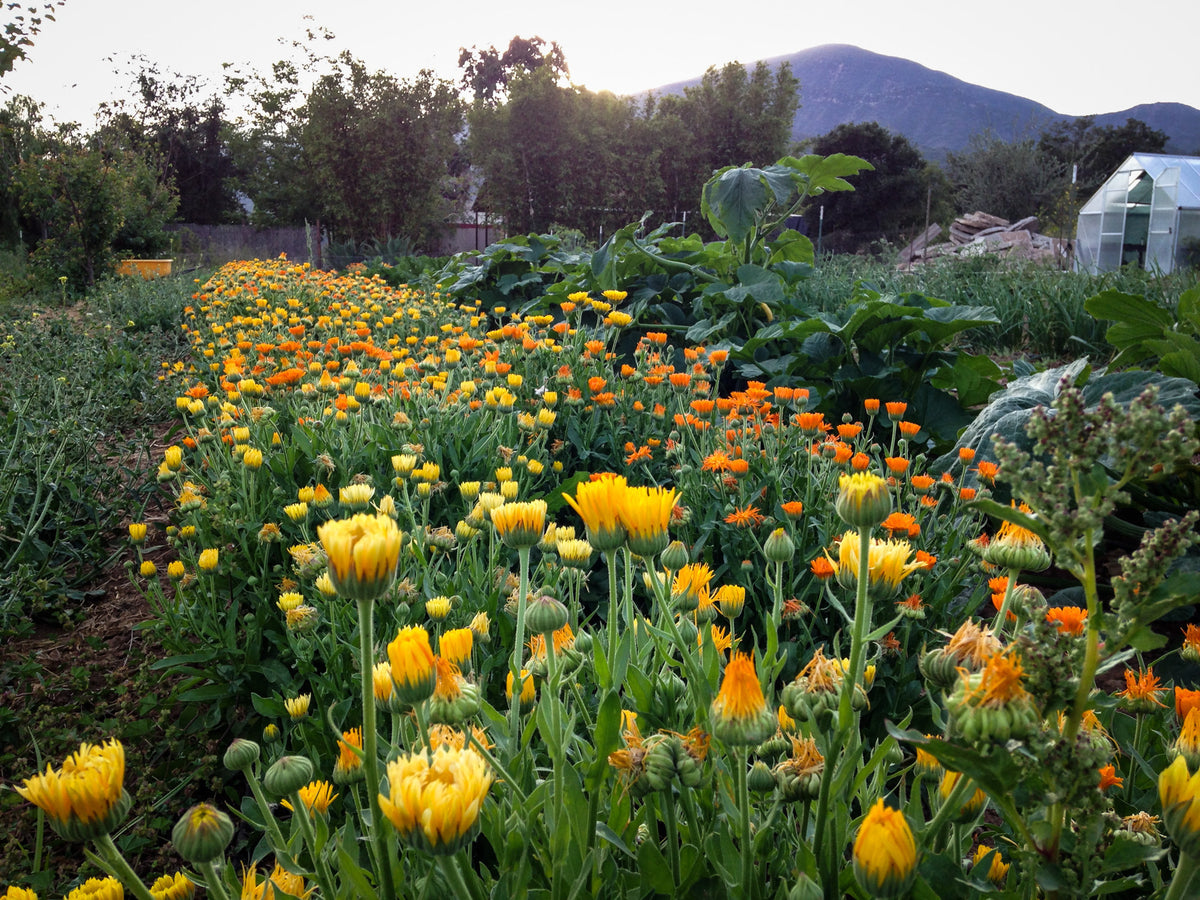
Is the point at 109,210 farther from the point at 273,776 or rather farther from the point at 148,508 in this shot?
the point at 273,776

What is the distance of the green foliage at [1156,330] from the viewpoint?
8.33 feet

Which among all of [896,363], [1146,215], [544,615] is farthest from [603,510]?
[1146,215]

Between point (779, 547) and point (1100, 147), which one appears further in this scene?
point (1100, 147)

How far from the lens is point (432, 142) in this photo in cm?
2334

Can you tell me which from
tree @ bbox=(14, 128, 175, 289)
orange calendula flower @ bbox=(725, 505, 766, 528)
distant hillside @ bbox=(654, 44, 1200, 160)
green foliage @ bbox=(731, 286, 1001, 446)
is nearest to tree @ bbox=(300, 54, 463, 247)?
tree @ bbox=(14, 128, 175, 289)

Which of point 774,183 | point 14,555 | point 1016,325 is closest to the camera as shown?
point 14,555

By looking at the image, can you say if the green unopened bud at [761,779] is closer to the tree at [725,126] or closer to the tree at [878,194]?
the tree at [725,126]

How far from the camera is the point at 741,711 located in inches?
30.7

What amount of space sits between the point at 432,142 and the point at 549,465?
2259 cm

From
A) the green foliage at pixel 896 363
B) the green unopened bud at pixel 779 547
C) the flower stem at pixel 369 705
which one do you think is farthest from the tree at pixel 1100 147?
the flower stem at pixel 369 705

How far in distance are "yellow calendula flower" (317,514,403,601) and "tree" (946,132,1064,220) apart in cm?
4047

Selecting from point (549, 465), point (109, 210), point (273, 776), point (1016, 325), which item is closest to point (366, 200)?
point (109, 210)

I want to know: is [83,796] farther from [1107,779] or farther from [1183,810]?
[1107,779]

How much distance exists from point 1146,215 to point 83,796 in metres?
20.7
